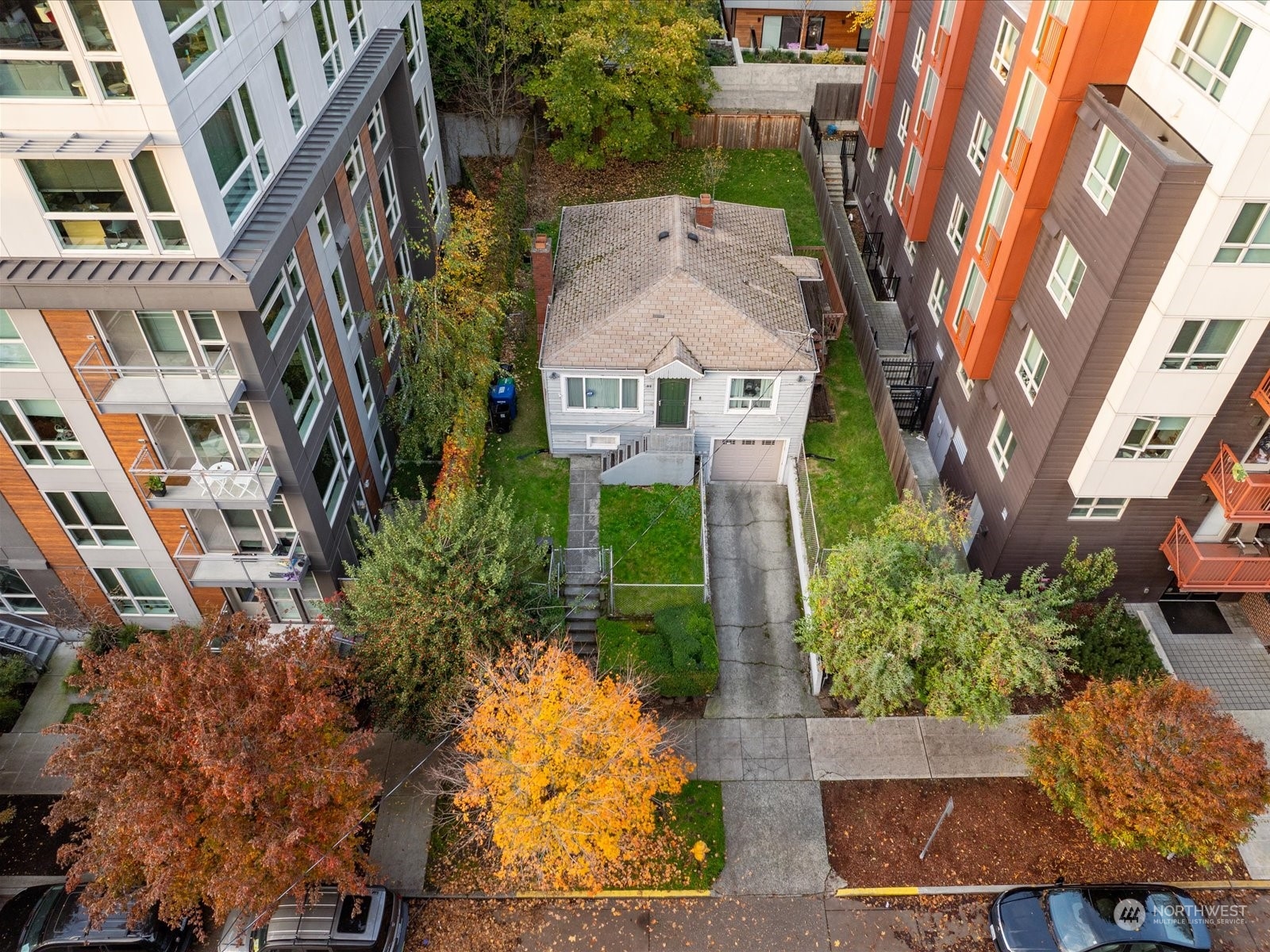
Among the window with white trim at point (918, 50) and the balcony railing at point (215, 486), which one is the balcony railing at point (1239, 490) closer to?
the window with white trim at point (918, 50)

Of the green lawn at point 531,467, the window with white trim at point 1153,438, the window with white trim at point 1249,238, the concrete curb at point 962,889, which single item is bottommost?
the concrete curb at point 962,889

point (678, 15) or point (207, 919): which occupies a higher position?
point (678, 15)

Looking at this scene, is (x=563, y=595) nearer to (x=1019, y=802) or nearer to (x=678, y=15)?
(x=1019, y=802)

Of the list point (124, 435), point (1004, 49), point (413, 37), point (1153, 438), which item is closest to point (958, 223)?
point (1004, 49)

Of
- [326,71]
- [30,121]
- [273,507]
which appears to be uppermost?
[30,121]

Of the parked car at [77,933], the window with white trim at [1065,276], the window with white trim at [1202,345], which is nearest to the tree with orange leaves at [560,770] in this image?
the parked car at [77,933]

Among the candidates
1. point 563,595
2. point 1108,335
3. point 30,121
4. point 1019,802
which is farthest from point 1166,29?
point 30,121

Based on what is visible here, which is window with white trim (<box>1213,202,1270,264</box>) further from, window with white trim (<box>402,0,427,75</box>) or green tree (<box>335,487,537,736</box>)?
window with white trim (<box>402,0,427,75</box>)
